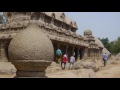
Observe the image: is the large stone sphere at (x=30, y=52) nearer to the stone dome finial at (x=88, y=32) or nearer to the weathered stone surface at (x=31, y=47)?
the weathered stone surface at (x=31, y=47)

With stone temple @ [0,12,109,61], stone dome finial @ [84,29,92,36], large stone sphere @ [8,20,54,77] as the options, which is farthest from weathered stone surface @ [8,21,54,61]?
stone dome finial @ [84,29,92,36]

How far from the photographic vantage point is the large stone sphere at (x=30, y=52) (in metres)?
5.18

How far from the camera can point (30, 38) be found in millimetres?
5312

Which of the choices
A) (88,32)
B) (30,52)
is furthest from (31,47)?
(88,32)

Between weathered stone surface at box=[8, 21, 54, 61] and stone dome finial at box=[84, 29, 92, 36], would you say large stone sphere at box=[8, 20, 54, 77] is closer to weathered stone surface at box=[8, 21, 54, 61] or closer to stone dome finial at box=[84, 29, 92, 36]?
weathered stone surface at box=[8, 21, 54, 61]

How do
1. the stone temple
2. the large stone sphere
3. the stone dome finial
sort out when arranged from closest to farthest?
the large stone sphere < the stone temple < the stone dome finial

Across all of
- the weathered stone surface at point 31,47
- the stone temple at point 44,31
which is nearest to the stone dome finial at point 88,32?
the stone temple at point 44,31

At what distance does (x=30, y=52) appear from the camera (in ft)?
17.0

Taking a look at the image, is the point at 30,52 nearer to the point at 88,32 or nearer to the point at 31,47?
the point at 31,47

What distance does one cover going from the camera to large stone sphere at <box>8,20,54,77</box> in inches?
204
